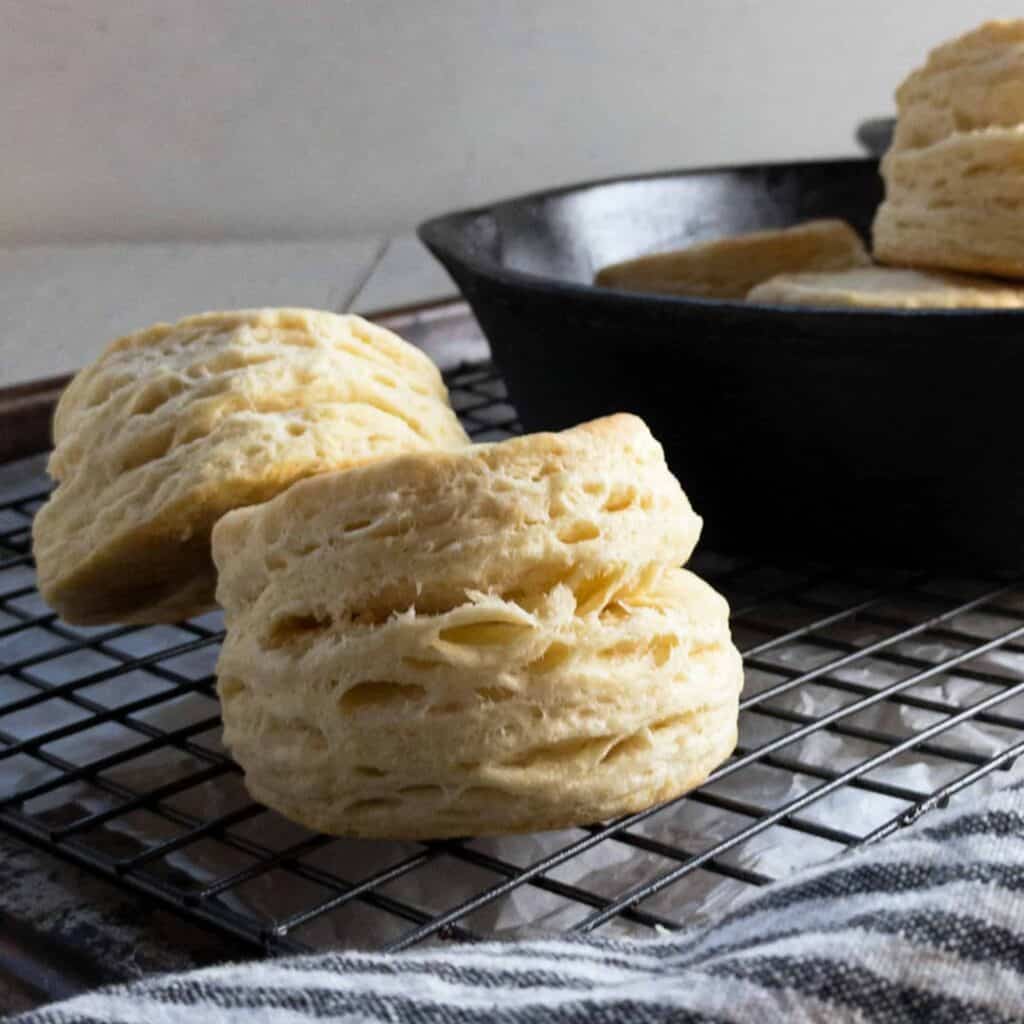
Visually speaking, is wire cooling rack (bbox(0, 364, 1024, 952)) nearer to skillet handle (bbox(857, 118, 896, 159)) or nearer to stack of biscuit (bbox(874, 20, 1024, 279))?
stack of biscuit (bbox(874, 20, 1024, 279))

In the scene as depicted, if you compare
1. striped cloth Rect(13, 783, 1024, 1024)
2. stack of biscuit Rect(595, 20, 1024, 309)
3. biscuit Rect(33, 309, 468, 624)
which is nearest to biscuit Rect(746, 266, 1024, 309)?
stack of biscuit Rect(595, 20, 1024, 309)

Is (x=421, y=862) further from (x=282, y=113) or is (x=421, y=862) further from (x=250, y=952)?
(x=282, y=113)

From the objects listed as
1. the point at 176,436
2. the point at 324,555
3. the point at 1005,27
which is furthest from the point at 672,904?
the point at 1005,27

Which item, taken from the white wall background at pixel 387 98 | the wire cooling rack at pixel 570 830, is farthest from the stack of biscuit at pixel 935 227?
the white wall background at pixel 387 98

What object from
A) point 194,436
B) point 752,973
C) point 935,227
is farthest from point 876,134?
point 752,973

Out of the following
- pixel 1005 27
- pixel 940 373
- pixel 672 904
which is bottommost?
pixel 672 904

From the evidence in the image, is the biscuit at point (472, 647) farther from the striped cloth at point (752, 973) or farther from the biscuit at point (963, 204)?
the biscuit at point (963, 204)

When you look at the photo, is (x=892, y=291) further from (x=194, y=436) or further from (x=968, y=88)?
(x=194, y=436)
